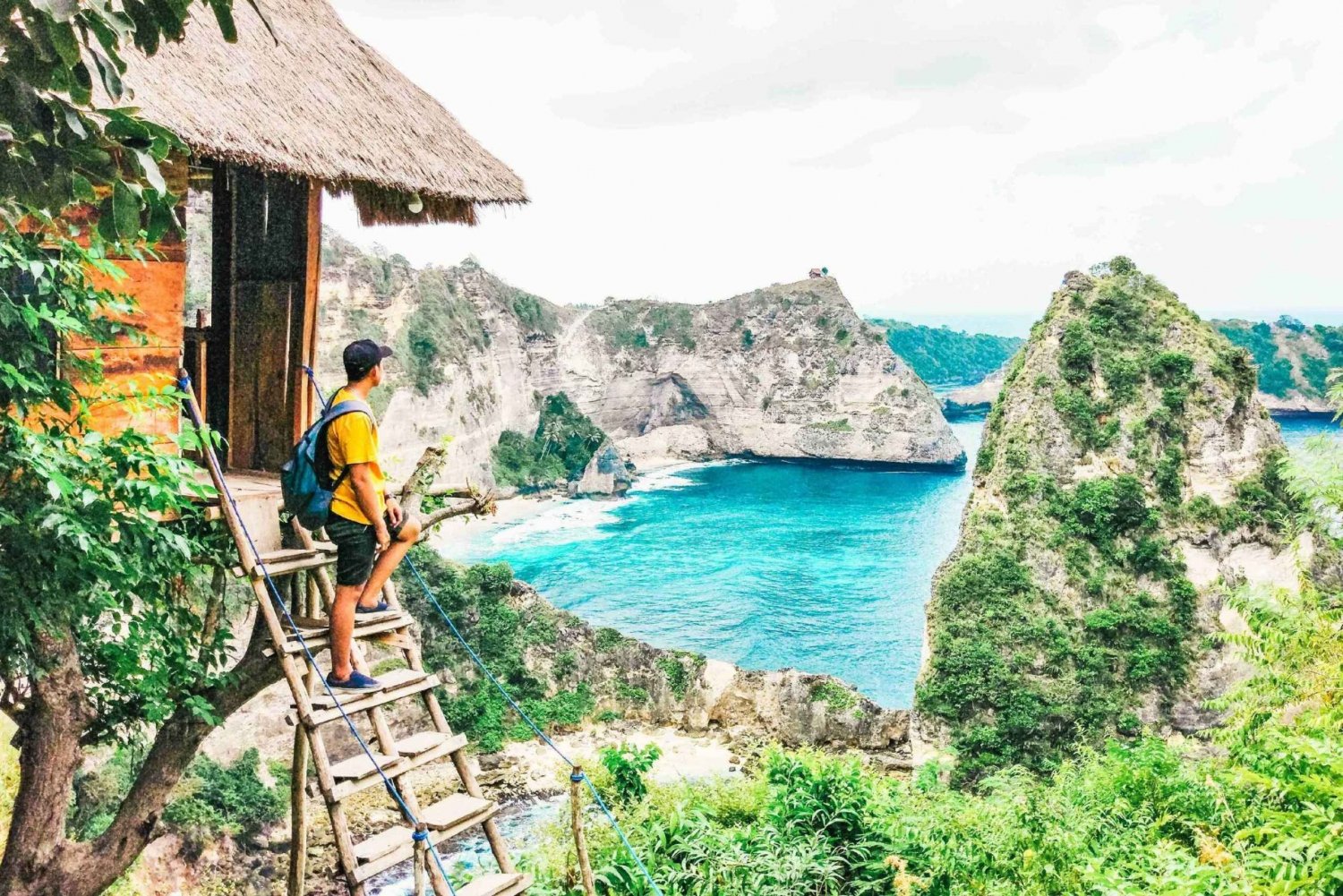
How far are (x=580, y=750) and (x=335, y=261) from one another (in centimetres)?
3412

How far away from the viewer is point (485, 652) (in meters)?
34.0

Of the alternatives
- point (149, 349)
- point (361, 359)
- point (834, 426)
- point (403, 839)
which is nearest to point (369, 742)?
point (403, 839)

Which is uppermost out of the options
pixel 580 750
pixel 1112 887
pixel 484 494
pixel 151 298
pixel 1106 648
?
pixel 151 298

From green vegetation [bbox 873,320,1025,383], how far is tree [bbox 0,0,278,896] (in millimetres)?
134219

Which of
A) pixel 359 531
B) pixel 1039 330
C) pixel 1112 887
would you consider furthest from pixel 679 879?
pixel 1039 330

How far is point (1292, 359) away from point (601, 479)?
66070 millimetres

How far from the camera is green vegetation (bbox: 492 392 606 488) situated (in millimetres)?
70875

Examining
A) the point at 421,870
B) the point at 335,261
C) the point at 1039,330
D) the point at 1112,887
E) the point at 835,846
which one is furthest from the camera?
the point at 335,261

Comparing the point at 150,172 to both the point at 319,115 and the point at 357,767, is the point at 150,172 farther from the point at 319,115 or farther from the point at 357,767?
the point at 319,115

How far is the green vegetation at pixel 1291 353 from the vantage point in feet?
290

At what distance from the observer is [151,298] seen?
655 cm

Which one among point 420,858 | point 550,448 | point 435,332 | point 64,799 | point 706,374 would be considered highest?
point 435,332

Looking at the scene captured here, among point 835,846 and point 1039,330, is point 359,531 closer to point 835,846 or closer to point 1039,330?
point 835,846

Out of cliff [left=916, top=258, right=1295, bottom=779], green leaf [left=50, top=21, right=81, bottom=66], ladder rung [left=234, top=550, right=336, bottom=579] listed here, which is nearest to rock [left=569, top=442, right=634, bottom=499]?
cliff [left=916, top=258, right=1295, bottom=779]
